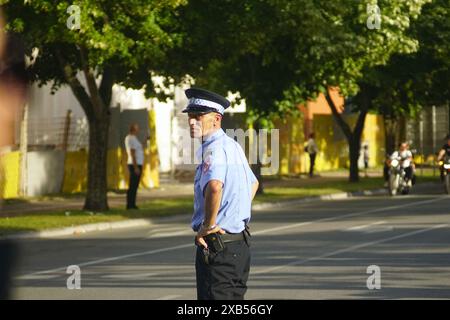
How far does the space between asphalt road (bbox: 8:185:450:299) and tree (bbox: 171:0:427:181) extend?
166 inches

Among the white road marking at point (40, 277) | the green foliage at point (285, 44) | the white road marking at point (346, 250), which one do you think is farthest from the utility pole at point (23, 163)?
the white road marking at point (40, 277)

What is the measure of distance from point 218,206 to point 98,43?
1689 centimetres

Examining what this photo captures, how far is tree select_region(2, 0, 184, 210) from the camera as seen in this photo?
81.1ft

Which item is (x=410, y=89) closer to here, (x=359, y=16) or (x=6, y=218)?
(x=359, y=16)

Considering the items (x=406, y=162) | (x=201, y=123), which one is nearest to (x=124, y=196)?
(x=406, y=162)

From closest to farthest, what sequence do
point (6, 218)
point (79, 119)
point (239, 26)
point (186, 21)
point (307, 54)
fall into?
point (6, 218), point (186, 21), point (239, 26), point (307, 54), point (79, 119)

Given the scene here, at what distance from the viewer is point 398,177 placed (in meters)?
36.8

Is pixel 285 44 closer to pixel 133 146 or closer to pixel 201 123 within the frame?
pixel 133 146

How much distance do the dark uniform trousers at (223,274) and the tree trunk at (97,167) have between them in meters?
20.4

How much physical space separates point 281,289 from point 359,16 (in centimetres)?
1812

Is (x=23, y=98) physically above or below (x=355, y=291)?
above

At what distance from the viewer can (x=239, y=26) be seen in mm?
30375

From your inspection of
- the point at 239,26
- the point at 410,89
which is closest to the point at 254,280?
the point at 239,26

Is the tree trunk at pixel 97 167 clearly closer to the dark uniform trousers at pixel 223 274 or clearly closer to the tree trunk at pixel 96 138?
the tree trunk at pixel 96 138
